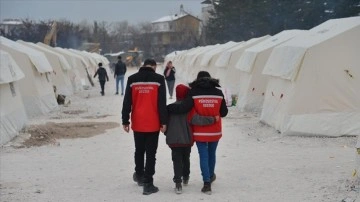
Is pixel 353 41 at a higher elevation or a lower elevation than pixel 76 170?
higher

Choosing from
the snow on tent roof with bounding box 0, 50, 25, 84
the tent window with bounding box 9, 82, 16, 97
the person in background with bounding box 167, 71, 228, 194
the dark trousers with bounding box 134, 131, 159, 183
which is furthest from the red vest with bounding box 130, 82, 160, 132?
the tent window with bounding box 9, 82, 16, 97

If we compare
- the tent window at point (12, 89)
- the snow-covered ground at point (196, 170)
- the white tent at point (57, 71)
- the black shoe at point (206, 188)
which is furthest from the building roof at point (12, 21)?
the black shoe at point (206, 188)

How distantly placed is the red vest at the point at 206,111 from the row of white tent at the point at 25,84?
577 cm

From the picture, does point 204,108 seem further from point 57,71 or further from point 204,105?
point 57,71

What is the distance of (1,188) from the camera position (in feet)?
24.5

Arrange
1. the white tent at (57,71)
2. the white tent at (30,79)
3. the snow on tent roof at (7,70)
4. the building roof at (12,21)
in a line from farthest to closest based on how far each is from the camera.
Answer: the building roof at (12,21), the white tent at (57,71), the white tent at (30,79), the snow on tent roof at (7,70)

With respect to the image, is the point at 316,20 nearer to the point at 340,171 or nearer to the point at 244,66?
the point at 244,66

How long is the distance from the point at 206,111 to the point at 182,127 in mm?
382

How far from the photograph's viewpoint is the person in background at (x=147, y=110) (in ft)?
22.6

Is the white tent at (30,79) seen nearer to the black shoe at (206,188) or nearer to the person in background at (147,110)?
the person in background at (147,110)

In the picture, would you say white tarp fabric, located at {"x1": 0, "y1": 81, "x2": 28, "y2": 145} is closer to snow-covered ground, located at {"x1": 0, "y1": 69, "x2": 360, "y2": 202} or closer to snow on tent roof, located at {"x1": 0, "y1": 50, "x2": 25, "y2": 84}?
snow on tent roof, located at {"x1": 0, "y1": 50, "x2": 25, "y2": 84}

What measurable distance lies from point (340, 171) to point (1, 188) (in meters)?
5.07

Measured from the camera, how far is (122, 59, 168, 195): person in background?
22.6 feet

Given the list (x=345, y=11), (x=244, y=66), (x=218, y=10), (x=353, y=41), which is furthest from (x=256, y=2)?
(x=353, y=41)
